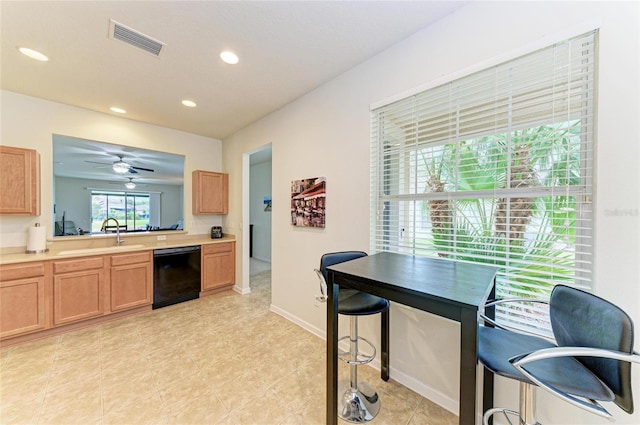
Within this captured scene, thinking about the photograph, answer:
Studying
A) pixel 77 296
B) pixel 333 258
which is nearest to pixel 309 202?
pixel 333 258

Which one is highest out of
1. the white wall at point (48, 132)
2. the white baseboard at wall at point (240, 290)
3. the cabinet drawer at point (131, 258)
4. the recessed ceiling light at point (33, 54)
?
the recessed ceiling light at point (33, 54)

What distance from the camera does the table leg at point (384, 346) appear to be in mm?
1924

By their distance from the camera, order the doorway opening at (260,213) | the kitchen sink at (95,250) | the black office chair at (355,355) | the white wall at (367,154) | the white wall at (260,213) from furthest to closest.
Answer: the white wall at (260,213) → the doorway opening at (260,213) → the kitchen sink at (95,250) → the black office chair at (355,355) → the white wall at (367,154)

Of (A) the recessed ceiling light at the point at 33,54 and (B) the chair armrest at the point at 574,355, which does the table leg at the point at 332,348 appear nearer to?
(B) the chair armrest at the point at 574,355

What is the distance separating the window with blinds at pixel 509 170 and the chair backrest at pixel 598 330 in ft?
1.14

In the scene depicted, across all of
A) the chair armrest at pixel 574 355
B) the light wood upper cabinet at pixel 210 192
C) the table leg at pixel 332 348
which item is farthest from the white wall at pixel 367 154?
the light wood upper cabinet at pixel 210 192

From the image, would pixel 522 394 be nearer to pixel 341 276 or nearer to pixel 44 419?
pixel 341 276

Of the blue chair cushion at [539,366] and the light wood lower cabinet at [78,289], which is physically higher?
the blue chair cushion at [539,366]

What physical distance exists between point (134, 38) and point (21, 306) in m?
2.87

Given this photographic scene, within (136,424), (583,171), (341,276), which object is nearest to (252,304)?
(136,424)

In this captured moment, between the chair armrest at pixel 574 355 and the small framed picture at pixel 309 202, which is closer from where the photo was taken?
the chair armrest at pixel 574 355

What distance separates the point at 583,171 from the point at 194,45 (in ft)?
9.26

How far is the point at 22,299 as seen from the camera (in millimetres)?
2410

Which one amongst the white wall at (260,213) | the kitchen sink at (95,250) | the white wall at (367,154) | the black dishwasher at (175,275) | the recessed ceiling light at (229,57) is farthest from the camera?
the white wall at (260,213)
